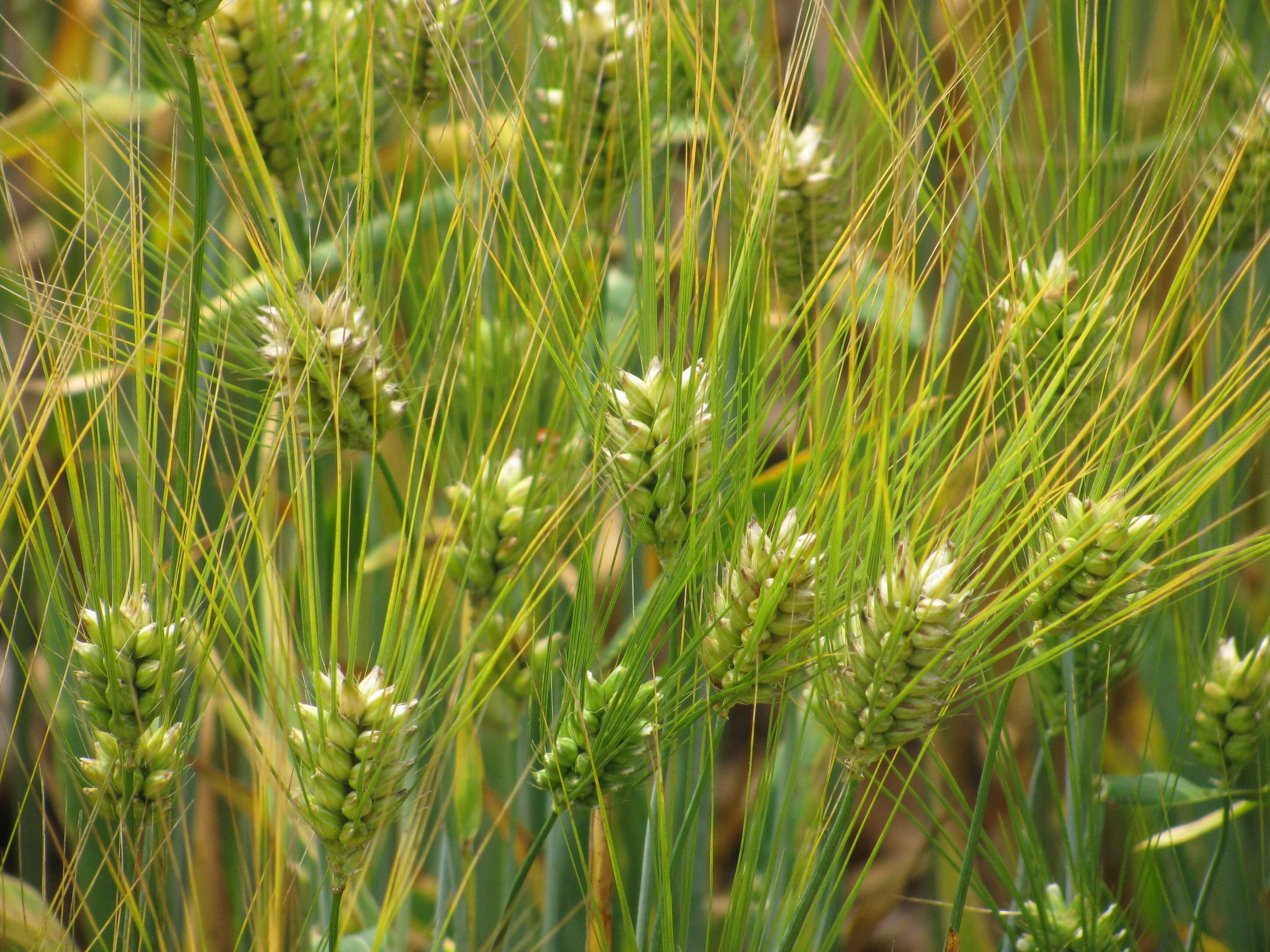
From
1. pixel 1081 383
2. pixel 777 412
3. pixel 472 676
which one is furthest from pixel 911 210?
pixel 777 412

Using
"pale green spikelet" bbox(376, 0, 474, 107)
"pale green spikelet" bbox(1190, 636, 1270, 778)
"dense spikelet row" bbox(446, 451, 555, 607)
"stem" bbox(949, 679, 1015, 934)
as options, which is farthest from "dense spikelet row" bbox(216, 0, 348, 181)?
"pale green spikelet" bbox(1190, 636, 1270, 778)

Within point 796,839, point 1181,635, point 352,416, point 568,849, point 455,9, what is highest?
point 455,9

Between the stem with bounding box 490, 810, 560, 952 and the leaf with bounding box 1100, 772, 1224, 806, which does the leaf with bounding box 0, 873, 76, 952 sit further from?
the leaf with bounding box 1100, 772, 1224, 806

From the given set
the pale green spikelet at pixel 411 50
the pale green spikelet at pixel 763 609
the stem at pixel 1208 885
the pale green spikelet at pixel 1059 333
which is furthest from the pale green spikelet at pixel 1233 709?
the pale green spikelet at pixel 411 50

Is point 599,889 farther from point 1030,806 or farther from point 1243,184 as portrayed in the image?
point 1243,184

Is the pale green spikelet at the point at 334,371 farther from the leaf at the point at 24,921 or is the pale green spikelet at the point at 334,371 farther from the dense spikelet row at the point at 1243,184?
the dense spikelet row at the point at 1243,184

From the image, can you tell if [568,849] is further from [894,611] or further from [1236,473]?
[1236,473]
